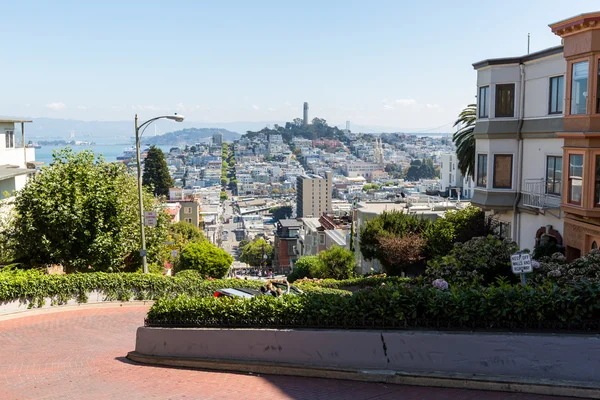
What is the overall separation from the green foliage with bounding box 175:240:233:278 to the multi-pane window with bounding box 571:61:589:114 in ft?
67.4

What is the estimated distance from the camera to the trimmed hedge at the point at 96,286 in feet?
62.6

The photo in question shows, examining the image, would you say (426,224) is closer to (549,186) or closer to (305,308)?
(549,186)

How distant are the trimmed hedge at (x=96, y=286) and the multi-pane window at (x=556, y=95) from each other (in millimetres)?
9322

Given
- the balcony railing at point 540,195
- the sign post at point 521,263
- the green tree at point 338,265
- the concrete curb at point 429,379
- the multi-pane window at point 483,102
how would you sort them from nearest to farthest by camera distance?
the concrete curb at point 429,379 < the sign post at point 521,263 < the balcony railing at point 540,195 < the multi-pane window at point 483,102 < the green tree at point 338,265

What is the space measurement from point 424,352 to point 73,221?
16878 mm

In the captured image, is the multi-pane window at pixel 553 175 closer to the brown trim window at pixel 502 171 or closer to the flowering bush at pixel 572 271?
the brown trim window at pixel 502 171

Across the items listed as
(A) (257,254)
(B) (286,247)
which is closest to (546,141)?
(B) (286,247)

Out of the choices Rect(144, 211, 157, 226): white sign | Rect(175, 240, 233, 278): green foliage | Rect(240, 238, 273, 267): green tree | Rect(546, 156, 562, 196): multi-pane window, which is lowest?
Rect(240, 238, 273, 267): green tree

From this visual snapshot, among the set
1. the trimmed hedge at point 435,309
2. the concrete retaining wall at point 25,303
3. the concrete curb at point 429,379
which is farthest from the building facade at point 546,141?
the concrete retaining wall at point 25,303

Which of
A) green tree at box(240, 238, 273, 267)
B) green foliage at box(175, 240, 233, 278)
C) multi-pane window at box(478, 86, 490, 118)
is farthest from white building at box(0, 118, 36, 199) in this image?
green tree at box(240, 238, 273, 267)

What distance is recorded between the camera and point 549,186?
72.0 ft

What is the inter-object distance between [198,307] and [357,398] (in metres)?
4.34

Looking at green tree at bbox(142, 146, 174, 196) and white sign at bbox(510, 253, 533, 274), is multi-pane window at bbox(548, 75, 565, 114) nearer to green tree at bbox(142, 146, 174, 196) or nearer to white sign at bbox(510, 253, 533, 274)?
white sign at bbox(510, 253, 533, 274)

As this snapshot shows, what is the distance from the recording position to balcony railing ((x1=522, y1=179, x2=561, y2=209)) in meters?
21.5
